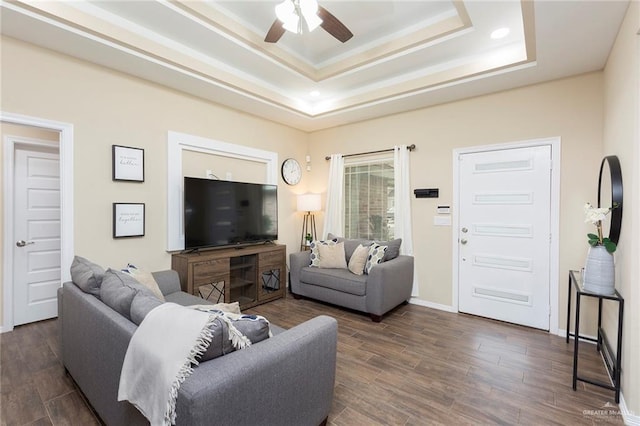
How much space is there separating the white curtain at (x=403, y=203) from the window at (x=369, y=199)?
179 mm

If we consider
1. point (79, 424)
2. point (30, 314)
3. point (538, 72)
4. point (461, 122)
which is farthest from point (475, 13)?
point (30, 314)

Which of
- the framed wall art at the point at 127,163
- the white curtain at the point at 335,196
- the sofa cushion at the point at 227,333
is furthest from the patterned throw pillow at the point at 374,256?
the framed wall art at the point at 127,163

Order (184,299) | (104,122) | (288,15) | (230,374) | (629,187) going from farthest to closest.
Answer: (104,122), (184,299), (288,15), (629,187), (230,374)

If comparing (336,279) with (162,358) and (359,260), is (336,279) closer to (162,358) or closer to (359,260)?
(359,260)

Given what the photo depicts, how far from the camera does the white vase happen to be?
2.12m

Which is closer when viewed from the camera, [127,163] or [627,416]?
[627,416]

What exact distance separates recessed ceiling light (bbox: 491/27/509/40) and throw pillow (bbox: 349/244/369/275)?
106 inches

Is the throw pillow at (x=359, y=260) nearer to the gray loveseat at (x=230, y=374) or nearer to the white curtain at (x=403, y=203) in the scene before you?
the white curtain at (x=403, y=203)

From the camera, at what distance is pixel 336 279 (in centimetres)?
384

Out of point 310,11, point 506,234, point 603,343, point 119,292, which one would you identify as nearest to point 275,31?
point 310,11

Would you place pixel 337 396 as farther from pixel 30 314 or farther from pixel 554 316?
pixel 30 314

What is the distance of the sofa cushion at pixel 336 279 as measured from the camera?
3.63m

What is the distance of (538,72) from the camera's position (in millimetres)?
3025

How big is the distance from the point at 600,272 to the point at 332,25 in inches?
108
